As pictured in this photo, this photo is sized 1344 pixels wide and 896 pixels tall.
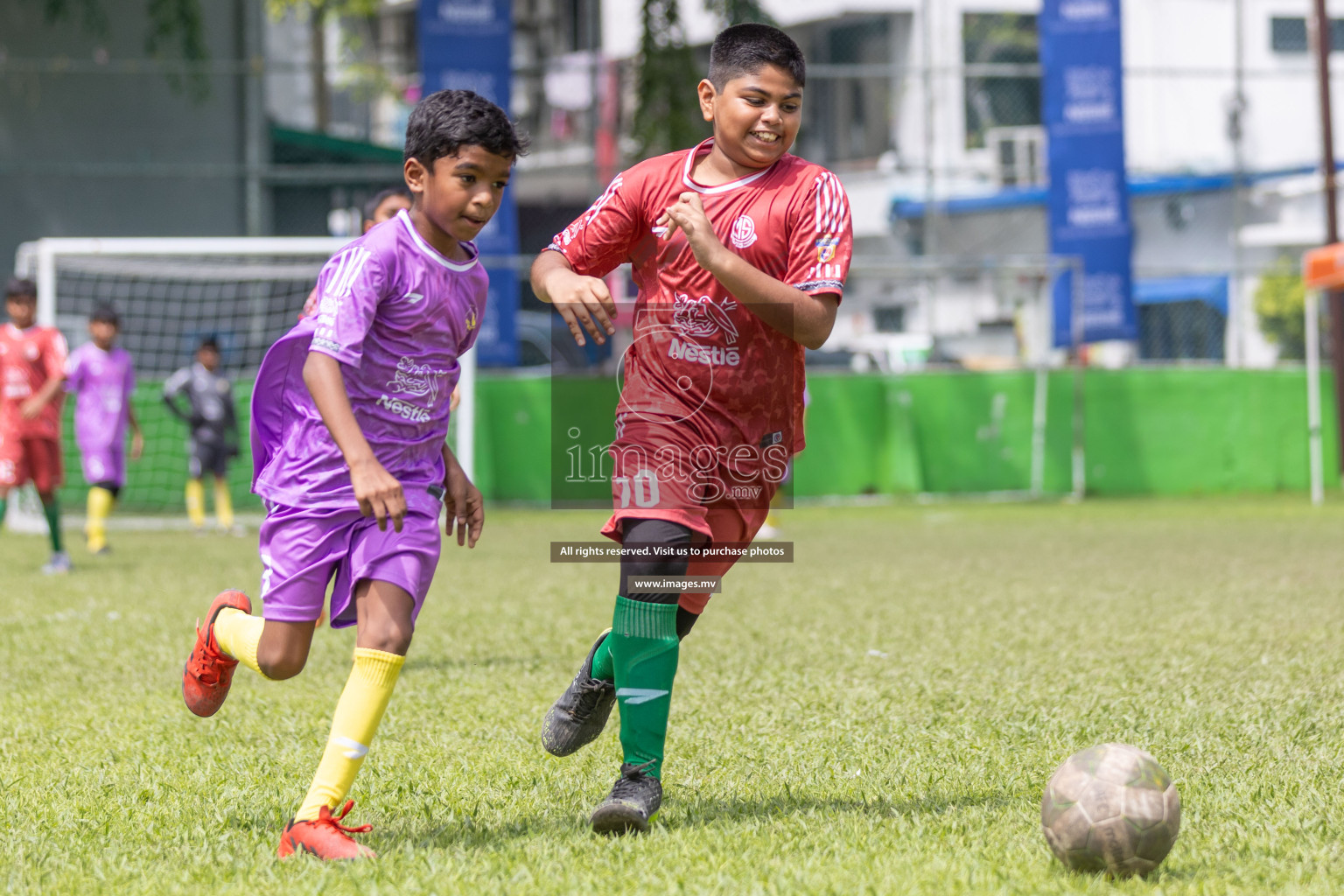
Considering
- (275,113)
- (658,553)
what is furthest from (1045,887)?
(275,113)

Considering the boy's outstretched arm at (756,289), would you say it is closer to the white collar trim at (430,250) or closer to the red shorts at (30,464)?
the white collar trim at (430,250)

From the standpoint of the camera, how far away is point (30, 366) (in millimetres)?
11211

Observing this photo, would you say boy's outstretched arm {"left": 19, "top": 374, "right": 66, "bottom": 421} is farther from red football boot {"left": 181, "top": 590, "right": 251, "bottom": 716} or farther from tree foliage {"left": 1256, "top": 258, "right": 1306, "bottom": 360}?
tree foliage {"left": 1256, "top": 258, "right": 1306, "bottom": 360}

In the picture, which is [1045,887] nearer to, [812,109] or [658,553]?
[658,553]

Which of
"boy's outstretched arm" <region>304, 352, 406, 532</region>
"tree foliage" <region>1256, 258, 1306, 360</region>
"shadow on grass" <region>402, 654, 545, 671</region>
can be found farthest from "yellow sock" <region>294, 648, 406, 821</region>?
"tree foliage" <region>1256, 258, 1306, 360</region>

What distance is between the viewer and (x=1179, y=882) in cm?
323

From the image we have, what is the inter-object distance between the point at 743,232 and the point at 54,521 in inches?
311

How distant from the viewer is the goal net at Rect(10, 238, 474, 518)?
16.0 m

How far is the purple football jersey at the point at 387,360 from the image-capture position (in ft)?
11.9

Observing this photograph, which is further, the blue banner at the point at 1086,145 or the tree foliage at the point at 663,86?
the blue banner at the point at 1086,145

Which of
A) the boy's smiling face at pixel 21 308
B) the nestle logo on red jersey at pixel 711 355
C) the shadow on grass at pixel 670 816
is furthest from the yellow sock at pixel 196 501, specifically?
the nestle logo on red jersey at pixel 711 355

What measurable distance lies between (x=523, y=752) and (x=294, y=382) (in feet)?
4.75

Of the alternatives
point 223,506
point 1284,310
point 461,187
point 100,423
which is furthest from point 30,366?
point 1284,310

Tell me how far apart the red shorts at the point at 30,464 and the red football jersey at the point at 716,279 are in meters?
7.74
